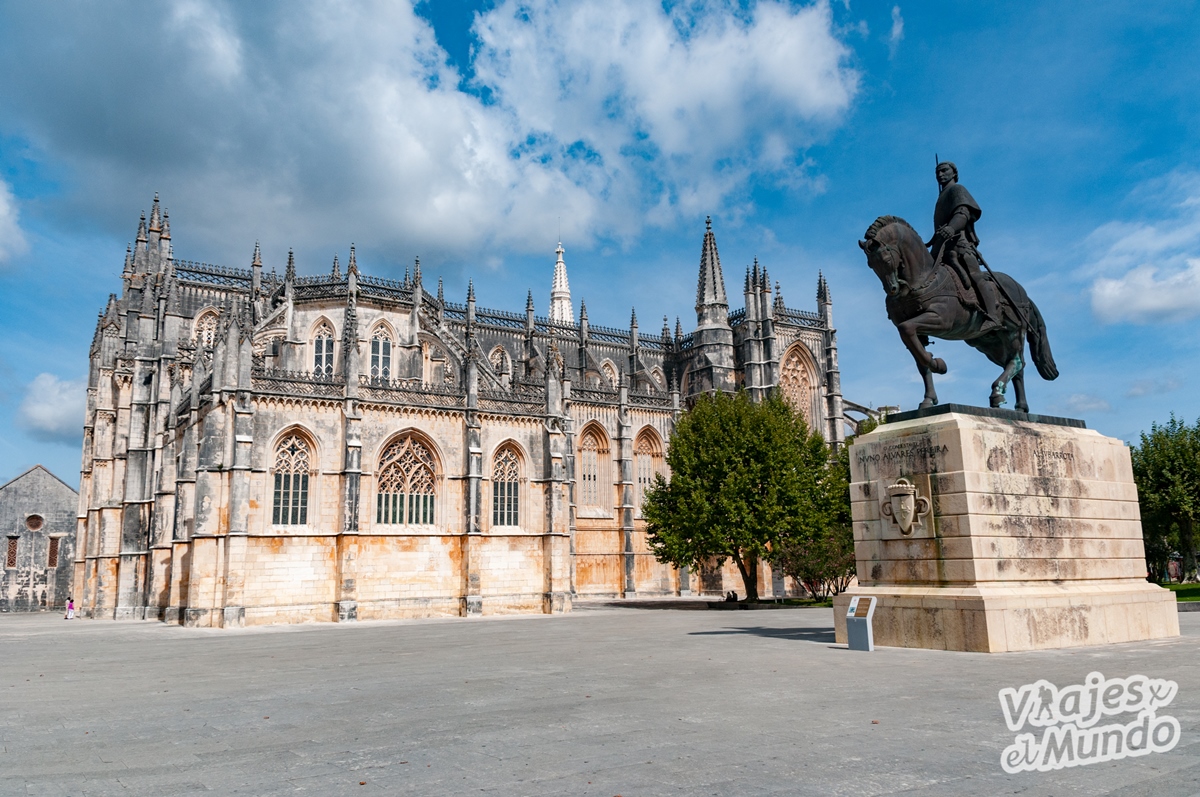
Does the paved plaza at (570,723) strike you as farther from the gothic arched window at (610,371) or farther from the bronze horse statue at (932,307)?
the gothic arched window at (610,371)

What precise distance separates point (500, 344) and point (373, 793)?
49825 mm

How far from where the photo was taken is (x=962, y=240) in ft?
49.8

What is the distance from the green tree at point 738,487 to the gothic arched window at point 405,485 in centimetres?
1066

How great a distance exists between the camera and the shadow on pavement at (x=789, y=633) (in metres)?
17.0

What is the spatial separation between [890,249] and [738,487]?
22134 mm

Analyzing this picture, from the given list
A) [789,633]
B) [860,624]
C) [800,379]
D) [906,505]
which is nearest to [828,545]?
[789,633]

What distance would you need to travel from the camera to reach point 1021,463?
560 inches

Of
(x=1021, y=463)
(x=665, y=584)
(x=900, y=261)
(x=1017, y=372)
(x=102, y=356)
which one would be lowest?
→ (x=665, y=584)

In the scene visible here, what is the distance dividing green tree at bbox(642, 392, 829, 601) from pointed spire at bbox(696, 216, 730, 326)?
18.3 m

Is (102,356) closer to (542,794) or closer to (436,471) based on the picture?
(436,471)

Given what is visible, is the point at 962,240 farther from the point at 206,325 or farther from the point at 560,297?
the point at 560,297

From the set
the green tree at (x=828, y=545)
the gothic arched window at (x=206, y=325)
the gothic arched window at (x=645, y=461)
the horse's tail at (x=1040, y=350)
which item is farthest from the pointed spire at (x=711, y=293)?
the horse's tail at (x=1040, y=350)

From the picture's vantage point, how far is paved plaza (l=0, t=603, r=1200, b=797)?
19.6 feet

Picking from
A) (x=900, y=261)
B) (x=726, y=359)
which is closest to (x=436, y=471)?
(x=900, y=261)
